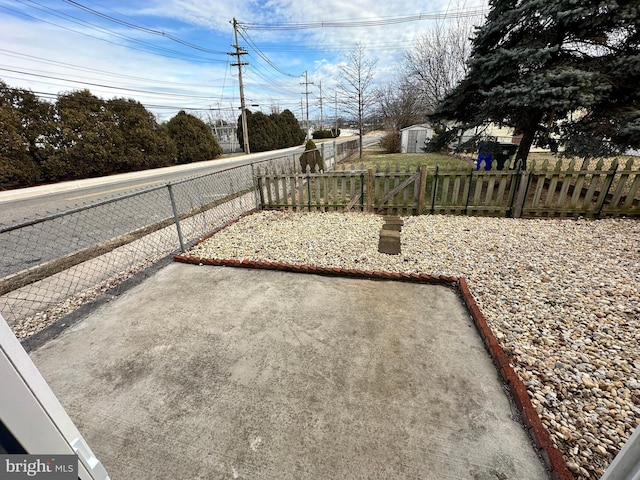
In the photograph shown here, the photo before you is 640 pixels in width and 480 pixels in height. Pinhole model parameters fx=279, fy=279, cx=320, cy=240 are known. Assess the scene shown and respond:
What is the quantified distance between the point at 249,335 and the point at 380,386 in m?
1.30

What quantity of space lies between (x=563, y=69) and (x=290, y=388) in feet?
25.1

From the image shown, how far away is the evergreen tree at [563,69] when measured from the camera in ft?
17.2

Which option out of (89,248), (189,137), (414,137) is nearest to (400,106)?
(414,137)

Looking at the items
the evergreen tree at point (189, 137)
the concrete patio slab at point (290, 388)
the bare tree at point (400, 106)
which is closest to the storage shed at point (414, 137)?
the bare tree at point (400, 106)

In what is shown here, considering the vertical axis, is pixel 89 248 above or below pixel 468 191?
below

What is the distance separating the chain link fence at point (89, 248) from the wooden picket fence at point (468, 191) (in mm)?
1509

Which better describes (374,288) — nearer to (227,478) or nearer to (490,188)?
(227,478)

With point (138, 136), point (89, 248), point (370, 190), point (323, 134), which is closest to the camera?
point (89, 248)

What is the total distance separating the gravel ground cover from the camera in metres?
1.89

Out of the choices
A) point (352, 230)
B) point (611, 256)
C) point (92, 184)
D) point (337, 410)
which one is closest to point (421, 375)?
point (337, 410)

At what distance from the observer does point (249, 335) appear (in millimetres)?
2707

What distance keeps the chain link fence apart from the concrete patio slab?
0.81 m

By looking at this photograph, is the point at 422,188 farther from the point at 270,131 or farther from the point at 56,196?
the point at 270,131

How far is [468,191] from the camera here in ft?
19.1
